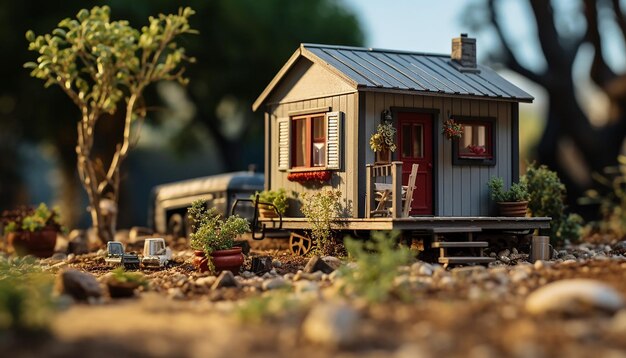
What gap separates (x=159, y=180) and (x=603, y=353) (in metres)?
35.4

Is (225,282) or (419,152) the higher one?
(419,152)

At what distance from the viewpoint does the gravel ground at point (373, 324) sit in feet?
26.6

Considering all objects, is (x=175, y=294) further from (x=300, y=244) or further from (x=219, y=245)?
(x=300, y=244)

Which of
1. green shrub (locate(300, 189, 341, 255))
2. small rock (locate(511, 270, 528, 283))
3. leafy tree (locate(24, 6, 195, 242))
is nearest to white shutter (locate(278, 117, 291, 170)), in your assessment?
green shrub (locate(300, 189, 341, 255))

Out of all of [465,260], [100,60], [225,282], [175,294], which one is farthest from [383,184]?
[100,60]

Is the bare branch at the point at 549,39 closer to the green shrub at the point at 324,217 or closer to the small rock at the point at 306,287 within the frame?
the green shrub at the point at 324,217

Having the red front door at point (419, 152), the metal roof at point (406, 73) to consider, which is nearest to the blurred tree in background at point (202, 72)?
the metal roof at point (406, 73)

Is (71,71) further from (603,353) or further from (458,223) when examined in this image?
(603,353)

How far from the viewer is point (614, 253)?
1734 cm

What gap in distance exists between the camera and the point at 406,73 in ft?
56.0

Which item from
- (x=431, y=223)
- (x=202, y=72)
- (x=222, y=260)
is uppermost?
(x=202, y=72)

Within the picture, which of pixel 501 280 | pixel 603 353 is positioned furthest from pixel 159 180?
pixel 603 353

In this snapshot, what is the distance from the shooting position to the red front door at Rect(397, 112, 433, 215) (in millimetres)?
16531

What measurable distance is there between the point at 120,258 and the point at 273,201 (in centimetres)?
310
